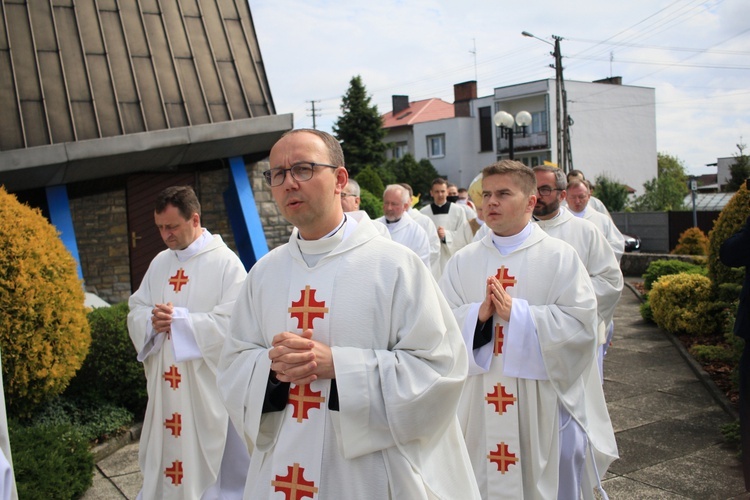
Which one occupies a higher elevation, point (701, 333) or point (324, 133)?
point (324, 133)

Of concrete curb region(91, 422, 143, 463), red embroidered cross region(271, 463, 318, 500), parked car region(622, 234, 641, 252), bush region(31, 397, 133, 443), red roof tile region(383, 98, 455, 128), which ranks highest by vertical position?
red roof tile region(383, 98, 455, 128)

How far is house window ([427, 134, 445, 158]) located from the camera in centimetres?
5356

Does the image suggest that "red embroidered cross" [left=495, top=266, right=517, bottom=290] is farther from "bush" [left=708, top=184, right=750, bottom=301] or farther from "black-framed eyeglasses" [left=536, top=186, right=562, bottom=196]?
"bush" [left=708, top=184, right=750, bottom=301]

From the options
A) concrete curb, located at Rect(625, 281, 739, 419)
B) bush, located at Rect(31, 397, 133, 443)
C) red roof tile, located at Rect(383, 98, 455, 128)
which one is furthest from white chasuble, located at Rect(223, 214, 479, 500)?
red roof tile, located at Rect(383, 98, 455, 128)

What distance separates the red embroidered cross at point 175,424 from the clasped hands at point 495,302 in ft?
7.02

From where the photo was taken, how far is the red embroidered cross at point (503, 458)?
155 inches

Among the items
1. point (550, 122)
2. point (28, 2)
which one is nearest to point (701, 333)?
point (28, 2)

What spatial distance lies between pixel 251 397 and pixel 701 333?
8392 mm

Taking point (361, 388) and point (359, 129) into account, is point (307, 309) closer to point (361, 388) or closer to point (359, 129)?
point (361, 388)

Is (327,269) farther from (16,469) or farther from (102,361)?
(102,361)

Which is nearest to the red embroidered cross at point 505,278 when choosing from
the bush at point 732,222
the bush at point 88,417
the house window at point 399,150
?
the bush at point 732,222

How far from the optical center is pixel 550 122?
4722cm

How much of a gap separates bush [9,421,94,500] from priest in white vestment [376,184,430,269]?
15.5ft

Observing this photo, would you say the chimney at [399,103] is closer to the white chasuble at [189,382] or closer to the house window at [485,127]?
the house window at [485,127]
